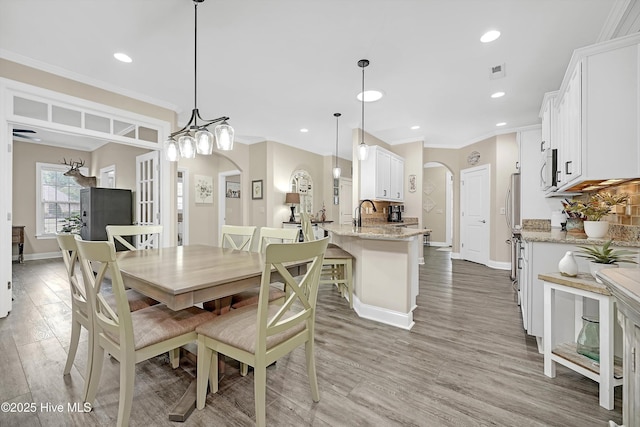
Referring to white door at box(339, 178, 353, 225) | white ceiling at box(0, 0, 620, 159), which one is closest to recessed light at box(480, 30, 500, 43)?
white ceiling at box(0, 0, 620, 159)

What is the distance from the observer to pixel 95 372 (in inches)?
59.7

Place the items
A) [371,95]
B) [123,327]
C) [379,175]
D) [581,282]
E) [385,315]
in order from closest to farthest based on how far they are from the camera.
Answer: [123,327]
[581,282]
[385,315]
[371,95]
[379,175]

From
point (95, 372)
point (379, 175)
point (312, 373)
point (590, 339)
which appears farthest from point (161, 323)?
point (379, 175)

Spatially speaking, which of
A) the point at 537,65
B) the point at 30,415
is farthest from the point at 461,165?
the point at 30,415

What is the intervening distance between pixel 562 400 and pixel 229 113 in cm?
472

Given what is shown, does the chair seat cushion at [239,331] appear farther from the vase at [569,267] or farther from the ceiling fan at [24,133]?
the ceiling fan at [24,133]

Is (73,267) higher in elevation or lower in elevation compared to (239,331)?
higher

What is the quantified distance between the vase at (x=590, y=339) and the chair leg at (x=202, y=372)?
2.33 meters

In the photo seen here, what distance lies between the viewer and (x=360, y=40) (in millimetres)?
2449

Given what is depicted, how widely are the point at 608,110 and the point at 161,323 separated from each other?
10.3ft

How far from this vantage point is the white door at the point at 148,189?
3975mm

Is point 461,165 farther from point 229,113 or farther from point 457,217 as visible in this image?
point 229,113

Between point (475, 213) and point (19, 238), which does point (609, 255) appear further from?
point (19, 238)

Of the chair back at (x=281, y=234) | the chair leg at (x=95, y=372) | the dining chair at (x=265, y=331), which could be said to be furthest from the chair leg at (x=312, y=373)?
the chair leg at (x=95, y=372)
